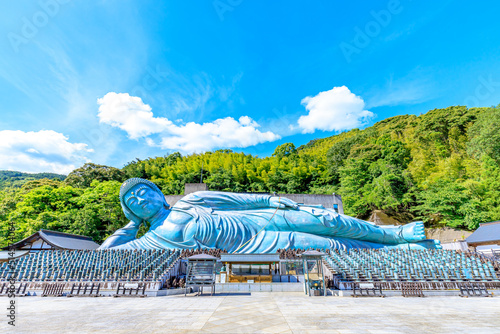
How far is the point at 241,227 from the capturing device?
49.5 feet

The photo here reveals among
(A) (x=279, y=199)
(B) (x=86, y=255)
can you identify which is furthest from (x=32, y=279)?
(A) (x=279, y=199)

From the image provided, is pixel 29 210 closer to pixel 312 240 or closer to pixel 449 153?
pixel 312 240

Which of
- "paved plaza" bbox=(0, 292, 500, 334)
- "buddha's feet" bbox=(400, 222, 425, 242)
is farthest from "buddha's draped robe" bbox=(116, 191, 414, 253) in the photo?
"paved plaza" bbox=(0, 292, 500, 334)

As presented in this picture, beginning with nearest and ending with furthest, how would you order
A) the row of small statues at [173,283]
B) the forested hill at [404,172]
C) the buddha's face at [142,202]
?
the row of small statues at [173,283], the buddha's face at [142,202], the forested hill at [404,172]

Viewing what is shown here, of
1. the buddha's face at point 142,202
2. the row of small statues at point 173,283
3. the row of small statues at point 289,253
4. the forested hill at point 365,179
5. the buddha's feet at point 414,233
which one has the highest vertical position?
the forested hill at point 365,179

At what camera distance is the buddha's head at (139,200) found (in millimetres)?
15297

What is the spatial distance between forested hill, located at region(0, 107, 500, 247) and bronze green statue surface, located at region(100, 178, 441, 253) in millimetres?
10820

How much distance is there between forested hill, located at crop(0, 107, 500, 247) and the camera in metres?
23.9

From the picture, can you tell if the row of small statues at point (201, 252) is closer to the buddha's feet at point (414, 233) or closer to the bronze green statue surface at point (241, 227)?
the bronze green statue surface at point (241, 227)

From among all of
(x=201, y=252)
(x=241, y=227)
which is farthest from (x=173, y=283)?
(x=241, y=227)

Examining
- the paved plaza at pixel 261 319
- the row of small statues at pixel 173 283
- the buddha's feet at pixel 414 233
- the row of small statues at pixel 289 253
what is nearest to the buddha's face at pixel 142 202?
the row of small statues at pixel 173 283

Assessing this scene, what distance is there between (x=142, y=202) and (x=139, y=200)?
0.72ft

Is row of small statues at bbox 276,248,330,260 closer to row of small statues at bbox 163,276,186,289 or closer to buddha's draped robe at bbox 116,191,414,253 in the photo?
buddha's draped robe at bbox 116,191,414,253

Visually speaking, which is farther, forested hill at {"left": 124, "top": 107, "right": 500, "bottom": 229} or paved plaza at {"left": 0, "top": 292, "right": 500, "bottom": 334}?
forested hill at {"left": 124, "top": 107, "right": 500, "bottom": 229}
